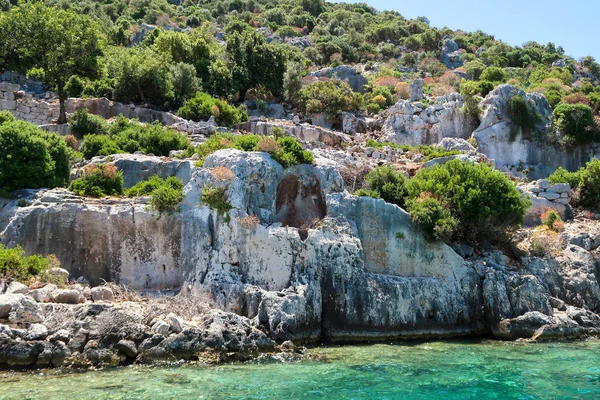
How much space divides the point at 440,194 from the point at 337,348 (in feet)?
31.5

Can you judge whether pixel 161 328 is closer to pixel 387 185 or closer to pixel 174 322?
pixel 174 322

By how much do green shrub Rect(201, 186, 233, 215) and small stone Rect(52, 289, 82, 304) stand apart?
597 centimetres

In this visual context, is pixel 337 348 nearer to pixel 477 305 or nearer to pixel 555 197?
pixel 477 305

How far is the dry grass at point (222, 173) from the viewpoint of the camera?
22.1m

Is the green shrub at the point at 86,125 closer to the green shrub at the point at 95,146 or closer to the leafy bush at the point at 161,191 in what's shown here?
the green shrub at the point at 95,146

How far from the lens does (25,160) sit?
2259 centimetres

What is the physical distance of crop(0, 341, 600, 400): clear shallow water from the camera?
46.2ft

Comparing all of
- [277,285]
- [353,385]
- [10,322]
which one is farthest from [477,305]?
[10,322]

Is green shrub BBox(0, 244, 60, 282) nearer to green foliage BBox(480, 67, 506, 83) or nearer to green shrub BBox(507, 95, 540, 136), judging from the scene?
green shrub BBox(507, 95, 540, 136)

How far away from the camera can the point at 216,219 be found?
2191cm

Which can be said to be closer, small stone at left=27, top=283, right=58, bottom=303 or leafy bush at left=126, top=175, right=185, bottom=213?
small stone at left=27, top=283, right=58, bottom=303

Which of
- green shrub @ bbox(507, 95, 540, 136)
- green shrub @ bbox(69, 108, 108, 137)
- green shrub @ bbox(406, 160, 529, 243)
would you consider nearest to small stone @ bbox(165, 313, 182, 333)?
green shrub @ bbox(406, 160, 529, 243)

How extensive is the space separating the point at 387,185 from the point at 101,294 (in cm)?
1309

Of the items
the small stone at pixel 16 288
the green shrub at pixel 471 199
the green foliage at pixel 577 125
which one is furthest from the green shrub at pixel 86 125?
the green foliage at pixel 577 125
